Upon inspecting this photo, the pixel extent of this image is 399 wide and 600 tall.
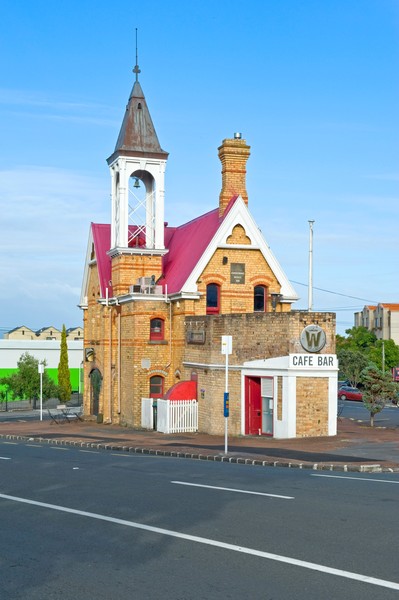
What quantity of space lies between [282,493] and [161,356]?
80.5ft

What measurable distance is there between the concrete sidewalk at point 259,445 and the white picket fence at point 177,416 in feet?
2.04

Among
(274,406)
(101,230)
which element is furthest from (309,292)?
(101,230)

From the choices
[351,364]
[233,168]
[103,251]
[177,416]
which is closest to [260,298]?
[233,168]

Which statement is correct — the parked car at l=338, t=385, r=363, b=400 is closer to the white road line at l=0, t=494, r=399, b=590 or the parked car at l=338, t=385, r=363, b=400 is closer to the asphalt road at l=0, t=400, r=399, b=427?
the asphalt road at l=0, t=400, r=399, b=427

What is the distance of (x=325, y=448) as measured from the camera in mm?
24812

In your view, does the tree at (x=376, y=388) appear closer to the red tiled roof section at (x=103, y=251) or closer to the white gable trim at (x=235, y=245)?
the white gable trim at (x=235, y=245)

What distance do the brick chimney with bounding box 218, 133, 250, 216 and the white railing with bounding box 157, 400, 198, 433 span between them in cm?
927

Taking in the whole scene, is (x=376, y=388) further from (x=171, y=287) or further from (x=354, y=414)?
(x=354, y=414)

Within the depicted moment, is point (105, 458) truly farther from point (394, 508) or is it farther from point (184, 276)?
point (184, 276)

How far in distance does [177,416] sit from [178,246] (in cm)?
1057

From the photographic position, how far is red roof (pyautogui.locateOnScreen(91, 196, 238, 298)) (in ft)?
125

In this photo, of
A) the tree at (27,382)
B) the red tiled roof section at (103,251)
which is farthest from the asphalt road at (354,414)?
the red tiled roof section at (103,251)

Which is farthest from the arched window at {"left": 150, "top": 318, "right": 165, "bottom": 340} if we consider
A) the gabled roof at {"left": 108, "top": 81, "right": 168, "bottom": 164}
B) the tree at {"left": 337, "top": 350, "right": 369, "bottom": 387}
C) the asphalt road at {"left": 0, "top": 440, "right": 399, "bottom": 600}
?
the tree at {"left": 337, "top": 350, "right": 369, "bottom": 387}

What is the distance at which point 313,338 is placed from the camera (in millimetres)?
29266
